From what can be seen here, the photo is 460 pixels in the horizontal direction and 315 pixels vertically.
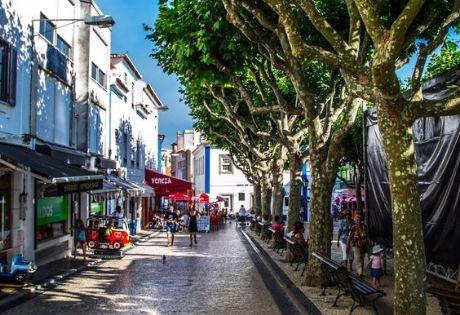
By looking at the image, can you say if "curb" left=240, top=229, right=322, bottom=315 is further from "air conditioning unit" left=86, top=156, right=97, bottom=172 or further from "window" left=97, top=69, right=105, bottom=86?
"window" left=97, top=69, right=105, bottom=86

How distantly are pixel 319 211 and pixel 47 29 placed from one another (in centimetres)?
1091

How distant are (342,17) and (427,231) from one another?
19.1 ft

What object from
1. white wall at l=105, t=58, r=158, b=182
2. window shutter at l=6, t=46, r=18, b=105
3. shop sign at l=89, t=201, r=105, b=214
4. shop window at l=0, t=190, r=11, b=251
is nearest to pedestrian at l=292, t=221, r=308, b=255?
shop window at l=0, t=190, r=11, b=251

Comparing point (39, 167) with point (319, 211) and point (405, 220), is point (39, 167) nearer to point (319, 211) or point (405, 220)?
point (319, 211)

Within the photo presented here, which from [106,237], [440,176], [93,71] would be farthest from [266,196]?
[440,176]

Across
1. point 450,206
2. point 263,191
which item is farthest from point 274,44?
point 263,191

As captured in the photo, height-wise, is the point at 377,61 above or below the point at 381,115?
above

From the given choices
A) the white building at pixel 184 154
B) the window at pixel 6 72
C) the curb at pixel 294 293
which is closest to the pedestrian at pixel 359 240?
the curb at pixel 294 293

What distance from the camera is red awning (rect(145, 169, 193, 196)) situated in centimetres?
3659

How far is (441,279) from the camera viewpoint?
36.4ft

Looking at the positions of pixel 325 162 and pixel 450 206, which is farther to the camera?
pixel 325 162

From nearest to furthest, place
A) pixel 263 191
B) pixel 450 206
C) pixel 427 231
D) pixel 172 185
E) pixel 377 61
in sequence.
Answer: pixel 377 61 < pixel 450 206 < pixel 427 231 < pixel 263 191 < pixel 172 185

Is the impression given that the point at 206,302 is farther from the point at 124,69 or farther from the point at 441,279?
the point at 124,69

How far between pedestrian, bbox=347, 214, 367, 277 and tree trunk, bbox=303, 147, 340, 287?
3.78 ft
